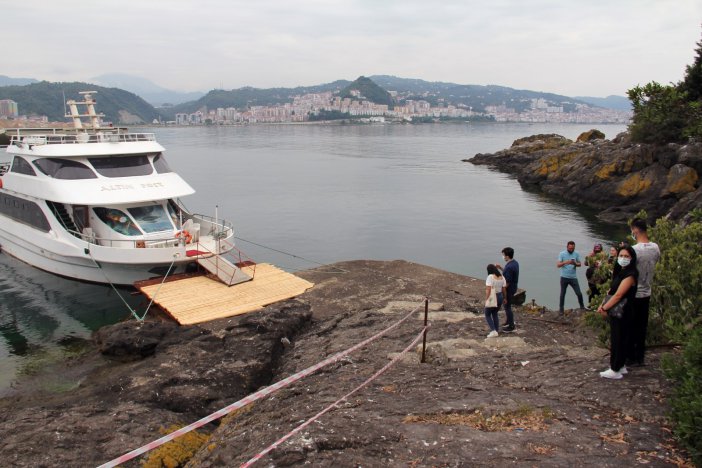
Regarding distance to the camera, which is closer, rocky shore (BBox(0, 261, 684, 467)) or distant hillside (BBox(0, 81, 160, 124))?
rocky shore (BBox(0, 261, 684, 467))

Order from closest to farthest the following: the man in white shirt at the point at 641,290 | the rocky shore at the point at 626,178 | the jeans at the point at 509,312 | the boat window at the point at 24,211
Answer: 1. the man in white shirt at the point at 641,290
2. the jeans at the point at 509,312
3. the boat window at the point at 24,211
4. the rocky shore at the point at 626,178

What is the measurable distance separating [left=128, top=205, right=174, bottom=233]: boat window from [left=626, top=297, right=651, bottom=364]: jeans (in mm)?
13492

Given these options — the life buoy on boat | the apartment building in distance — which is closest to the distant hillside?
the apartment building in distance

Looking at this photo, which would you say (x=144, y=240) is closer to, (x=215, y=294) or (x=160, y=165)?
(x=215, y=294)

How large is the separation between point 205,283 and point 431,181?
3664 cm

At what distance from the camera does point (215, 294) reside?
13672 mm

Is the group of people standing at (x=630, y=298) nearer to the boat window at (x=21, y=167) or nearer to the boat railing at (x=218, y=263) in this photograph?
the boat railing at (x=218, y=263)

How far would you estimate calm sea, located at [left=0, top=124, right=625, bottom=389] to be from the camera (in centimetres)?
1603

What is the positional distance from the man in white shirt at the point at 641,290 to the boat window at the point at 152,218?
532 inches

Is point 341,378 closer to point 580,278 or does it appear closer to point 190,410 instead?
point 190,410

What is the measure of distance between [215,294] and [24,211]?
9786mm

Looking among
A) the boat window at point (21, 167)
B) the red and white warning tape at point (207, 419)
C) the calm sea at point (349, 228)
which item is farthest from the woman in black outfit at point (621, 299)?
the boat window at point (21, 167)

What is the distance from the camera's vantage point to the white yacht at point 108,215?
1551 cm

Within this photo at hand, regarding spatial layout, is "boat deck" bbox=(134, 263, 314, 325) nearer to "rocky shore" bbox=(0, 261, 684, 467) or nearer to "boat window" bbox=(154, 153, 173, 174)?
"rocky shore" bbox=(0, 261, 684, 467)
